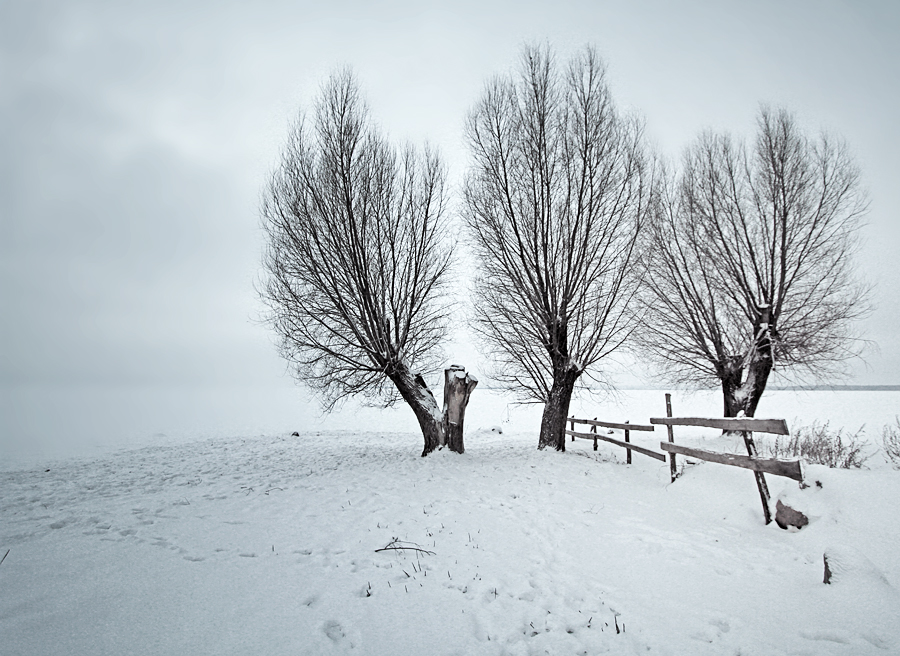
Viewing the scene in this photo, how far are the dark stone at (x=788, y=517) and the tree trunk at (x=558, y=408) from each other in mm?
5961

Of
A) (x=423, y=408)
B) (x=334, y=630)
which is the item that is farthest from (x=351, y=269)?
(x=334, y=630)

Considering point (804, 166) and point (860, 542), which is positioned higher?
point (804, 166)

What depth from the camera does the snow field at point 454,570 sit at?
286 centimetres

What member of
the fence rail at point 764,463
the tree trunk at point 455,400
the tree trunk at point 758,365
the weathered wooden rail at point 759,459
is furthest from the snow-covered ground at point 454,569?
the tree trunk at point 758,365

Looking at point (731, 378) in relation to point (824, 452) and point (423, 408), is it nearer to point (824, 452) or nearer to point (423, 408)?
point (824, 452)

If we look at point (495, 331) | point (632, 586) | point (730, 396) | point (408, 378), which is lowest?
point (632, 586)

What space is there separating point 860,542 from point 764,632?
1.79 meters

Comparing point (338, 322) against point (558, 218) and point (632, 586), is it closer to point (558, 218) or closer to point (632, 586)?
point (558, 218)

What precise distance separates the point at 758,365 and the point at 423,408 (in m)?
10.2

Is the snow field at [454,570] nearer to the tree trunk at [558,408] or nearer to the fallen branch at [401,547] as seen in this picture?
the fallen branch at [401,547]

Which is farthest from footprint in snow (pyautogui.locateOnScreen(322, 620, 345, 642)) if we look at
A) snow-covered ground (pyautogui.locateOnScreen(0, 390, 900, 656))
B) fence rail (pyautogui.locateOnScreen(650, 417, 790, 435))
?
fence rail (pyautogui.locateOnScreen(650, 417, 790, 435))

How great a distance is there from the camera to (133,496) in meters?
6.73

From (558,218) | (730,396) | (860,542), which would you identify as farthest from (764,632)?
(730,396)

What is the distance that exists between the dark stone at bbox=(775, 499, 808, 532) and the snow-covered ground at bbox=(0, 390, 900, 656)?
10 centimetres
